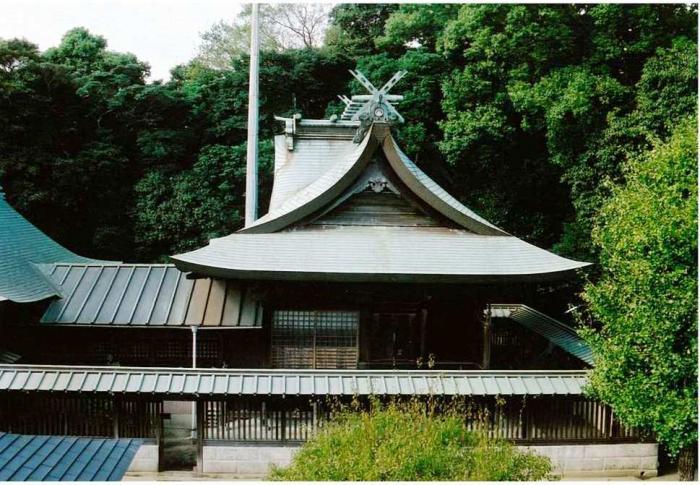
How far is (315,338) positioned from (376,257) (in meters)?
2.57

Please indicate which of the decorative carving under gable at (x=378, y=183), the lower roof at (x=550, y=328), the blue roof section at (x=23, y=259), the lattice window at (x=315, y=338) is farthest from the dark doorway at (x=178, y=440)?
the lower roof at (x=550, y=328)

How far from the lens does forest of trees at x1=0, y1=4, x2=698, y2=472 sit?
61.0 feet

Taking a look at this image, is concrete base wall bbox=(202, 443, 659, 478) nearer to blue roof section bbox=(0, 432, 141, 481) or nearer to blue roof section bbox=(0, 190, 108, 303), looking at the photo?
blue roof section bbox=(0, 432, 141, 481)

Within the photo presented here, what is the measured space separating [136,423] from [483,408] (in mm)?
7155

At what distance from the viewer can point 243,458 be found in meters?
10.7

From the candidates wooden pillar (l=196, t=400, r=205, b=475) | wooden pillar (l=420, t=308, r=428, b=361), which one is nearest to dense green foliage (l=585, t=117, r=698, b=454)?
wooden pillar (l=420, t=308, r=428, b=361)

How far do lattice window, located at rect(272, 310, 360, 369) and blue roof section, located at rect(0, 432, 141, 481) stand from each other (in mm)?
6086

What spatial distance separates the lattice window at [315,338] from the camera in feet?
41.6

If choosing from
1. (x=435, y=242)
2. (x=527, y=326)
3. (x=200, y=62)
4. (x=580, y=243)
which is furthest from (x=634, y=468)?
(x=200, y=62)

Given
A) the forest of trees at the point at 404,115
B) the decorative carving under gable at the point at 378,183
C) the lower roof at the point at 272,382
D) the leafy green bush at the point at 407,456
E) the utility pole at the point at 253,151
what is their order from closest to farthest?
the leafy green bush at the point at 407,456, the lower roof at the point at 272,382, the decorative carving under gable at the point at 378,183, the utility pole at the point at 253,151, the forest of trees at the point at 404,115

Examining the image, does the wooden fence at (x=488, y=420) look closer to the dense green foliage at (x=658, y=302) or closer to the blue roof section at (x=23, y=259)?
the dense green foliage at (x=658, y=302)

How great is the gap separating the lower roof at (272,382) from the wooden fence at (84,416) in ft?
2.42

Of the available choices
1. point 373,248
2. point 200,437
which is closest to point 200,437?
point 200,437

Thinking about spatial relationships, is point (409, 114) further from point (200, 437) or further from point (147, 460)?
point (147, 460)
